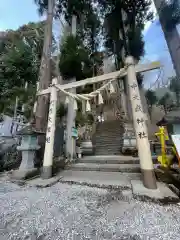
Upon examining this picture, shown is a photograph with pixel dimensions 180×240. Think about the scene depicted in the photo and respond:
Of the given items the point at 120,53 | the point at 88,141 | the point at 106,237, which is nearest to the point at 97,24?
the point at 120,53

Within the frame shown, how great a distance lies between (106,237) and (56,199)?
1.08 metres

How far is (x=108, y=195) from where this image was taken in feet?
6.70

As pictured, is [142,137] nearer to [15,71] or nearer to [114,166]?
[114,166]

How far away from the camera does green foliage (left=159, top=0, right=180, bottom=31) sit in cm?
449

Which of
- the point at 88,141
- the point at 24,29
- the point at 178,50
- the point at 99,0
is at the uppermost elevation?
the point at 24,29

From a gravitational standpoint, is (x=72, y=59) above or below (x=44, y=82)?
above

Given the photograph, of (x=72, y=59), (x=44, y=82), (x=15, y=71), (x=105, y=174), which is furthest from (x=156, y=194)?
(x=15, y=71)

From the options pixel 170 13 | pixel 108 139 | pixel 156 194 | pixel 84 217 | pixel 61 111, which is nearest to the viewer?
pixel 84 217

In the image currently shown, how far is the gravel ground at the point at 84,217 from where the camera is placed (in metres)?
1.19

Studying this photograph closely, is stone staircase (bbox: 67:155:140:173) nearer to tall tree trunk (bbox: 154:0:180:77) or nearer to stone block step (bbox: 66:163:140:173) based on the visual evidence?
stone block step (bbox: 66:163:140:173)

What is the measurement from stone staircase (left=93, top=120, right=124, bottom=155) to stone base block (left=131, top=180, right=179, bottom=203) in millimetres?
3544

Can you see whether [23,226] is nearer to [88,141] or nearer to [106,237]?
[106,237]

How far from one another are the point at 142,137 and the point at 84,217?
5.21 feet

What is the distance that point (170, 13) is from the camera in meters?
4.52
